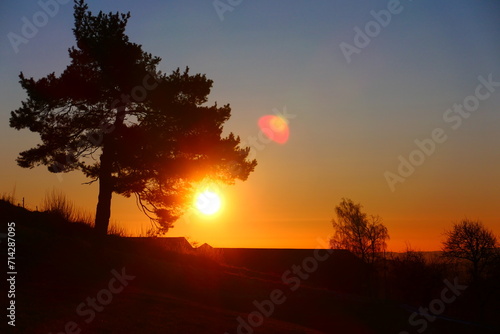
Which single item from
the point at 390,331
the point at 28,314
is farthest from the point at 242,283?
the point at 28,314

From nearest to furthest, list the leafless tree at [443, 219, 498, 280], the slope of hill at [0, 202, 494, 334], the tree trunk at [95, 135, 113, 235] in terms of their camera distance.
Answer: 1. the slope of hill at [0, 202, 494, 334]
2. the tree trunk at [95, 135, 113, 235]
3. the leafless tree at [443, 219, 498, 280]

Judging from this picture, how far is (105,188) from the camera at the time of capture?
22688 mm

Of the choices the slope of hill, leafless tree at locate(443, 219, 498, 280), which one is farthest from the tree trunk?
leafless tree at locate(443, 219, 498, 280)

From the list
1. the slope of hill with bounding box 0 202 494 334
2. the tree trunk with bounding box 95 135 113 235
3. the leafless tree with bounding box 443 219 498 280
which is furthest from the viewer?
the leafless tree with bounding box 443 219 498 280

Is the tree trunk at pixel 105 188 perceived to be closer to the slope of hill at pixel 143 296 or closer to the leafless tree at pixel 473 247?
the slope of hill at pixel 143 296

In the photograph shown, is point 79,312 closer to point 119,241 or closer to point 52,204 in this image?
point 119,241

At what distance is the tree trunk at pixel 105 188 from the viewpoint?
74.2 feet

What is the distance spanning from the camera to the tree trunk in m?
22.6

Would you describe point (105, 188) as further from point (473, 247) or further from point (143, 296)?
point (473, 247)

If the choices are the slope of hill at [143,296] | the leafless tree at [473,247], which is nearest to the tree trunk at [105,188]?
the slope of hill at [143,296]

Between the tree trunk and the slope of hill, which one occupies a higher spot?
the tree trunk

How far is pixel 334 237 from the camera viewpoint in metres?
64.7

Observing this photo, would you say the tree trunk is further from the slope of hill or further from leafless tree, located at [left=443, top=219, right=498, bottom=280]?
leafless tree, located at [left=443, top=219, right=498, bottom=280]

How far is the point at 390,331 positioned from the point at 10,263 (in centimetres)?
1791
